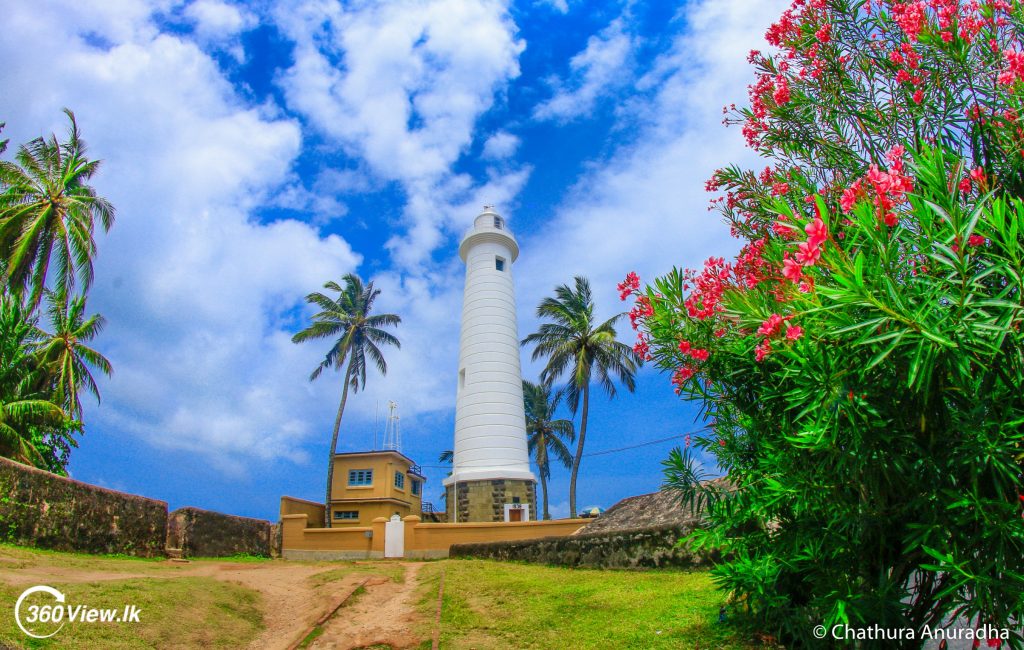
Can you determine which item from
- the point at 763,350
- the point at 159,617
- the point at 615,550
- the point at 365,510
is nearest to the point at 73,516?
the point at 159,617

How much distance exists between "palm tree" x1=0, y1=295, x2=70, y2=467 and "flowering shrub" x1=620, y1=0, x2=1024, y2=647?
19.0 m

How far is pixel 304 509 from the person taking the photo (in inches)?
1073

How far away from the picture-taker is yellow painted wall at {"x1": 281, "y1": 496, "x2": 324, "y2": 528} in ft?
81.4

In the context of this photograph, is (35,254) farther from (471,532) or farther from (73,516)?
(471,532)

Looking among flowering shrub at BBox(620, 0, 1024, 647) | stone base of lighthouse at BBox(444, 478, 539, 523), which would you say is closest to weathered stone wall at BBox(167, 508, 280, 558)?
stone base of lighthouse at BBox(444, 478, 539, 523)

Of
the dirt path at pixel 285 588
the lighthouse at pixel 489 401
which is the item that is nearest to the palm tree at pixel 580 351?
the lighthouse at pixel 489 401

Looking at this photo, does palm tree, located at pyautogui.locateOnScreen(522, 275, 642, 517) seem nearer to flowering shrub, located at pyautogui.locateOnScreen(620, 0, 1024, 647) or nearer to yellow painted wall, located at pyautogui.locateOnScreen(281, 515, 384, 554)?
yellow painted wall, located at pyautogui.locateOnScreen(281, 515, 384, 554)

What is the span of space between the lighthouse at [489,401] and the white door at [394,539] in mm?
3271

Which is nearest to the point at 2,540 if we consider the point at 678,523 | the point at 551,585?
the point at 551,585

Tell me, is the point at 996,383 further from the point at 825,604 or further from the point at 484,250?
the point at 484,250

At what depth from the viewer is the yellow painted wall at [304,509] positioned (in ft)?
81.4

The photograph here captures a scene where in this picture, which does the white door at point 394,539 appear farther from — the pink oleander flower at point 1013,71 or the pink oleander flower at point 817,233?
the pink oleander flower at point 1013,71

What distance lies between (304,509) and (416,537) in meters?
9.39

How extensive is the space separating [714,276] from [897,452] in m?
2.14
